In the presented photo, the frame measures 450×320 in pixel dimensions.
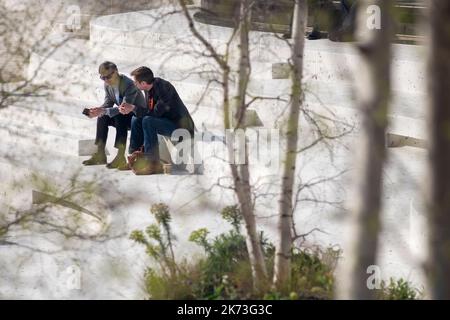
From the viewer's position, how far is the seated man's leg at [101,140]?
10.5m

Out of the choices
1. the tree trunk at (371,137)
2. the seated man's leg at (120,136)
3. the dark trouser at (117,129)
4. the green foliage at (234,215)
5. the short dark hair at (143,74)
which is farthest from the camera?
the dark trouser at (117,129)

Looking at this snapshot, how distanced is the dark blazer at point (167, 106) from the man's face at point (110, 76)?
→ 0.39 metres

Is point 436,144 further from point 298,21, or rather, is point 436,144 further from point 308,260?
point 308,260

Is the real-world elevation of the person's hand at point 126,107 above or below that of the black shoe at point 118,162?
above

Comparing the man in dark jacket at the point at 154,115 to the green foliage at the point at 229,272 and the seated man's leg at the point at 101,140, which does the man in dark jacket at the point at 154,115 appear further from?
the green foliage at the point at 229,272

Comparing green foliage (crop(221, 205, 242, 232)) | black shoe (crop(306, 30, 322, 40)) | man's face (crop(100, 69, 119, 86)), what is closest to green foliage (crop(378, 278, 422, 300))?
green foliage (crop(221, 205, 242, 232))

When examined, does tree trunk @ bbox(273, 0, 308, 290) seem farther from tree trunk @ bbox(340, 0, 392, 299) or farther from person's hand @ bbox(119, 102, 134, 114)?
person's hand @ bbox(119, 102, 134, 114)

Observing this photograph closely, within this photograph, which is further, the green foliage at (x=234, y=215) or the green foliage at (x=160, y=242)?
the green foliage at (x=234, y=215)

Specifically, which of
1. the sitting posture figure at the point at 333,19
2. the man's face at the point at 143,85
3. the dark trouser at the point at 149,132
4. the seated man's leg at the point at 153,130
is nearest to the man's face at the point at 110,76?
the man's face at the point at 143,85

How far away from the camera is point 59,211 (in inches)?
312

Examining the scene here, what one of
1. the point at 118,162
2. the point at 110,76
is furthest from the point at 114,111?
the point at 118,162

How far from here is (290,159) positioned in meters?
6.86

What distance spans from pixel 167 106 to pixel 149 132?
10.1 inches

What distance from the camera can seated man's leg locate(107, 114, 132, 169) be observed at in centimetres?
1032
